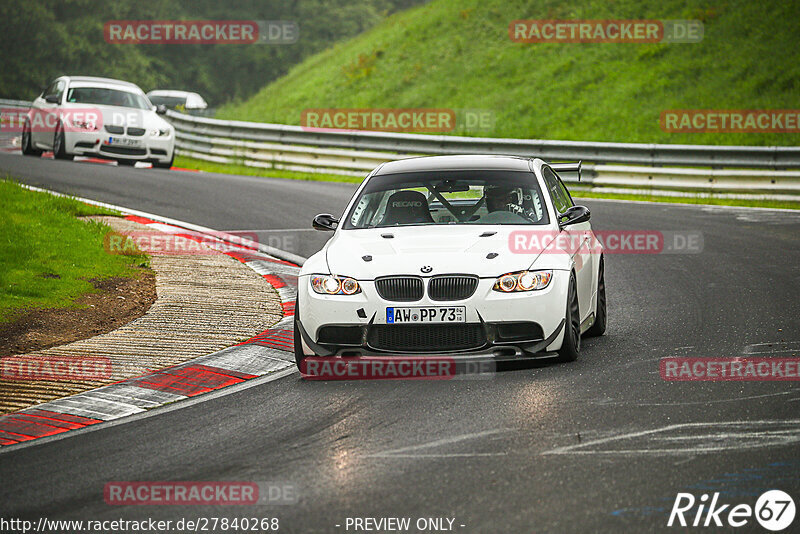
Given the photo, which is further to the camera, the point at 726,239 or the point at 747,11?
the point at 747,11

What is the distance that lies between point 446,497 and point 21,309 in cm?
615

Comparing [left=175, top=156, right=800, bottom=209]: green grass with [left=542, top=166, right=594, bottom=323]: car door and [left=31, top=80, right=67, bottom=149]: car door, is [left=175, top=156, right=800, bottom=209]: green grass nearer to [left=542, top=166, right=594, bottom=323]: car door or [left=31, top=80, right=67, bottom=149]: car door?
[left=31, top=80, right=67, bottom=149]: car door

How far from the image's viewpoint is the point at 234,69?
7062 centimetres

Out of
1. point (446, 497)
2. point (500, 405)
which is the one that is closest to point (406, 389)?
point (500, 405)

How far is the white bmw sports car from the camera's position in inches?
309

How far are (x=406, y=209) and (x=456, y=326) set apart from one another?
1.70 meters

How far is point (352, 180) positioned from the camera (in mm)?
24641

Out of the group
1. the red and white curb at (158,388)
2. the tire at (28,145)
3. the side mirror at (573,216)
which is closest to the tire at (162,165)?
the tire at (28,145)

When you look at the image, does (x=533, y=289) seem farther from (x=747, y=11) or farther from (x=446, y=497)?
(x=747, y=11)

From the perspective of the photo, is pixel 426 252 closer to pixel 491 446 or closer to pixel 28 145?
pixel 491 446

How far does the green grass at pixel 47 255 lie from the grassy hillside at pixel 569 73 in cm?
1638

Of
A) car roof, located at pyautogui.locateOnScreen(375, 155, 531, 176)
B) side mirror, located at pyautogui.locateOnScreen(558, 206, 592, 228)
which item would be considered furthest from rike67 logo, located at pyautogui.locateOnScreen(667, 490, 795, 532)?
car roof, located at pyautogui.locateOnScreen(375, 155, 531, 176)

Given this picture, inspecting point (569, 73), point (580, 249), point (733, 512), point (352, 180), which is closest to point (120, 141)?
point (352, 180)

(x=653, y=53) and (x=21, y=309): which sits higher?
(x=653, y=53)
